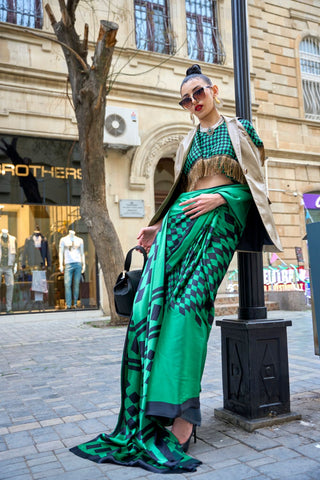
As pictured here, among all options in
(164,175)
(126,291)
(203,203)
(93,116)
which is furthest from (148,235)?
(164,175)

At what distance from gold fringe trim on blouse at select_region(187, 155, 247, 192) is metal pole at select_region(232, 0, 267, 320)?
1.80 ft

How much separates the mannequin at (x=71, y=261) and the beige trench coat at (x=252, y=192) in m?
8.61

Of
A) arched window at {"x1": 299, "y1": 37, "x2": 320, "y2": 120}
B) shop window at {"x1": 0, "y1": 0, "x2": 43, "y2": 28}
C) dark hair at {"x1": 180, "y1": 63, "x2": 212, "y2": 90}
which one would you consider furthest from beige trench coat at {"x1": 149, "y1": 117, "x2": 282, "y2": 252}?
arched window at {"x1": 299, "y1": 37, "x2": 320, "y2": 120}

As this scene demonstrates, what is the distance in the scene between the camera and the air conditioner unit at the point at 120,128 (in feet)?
37.8

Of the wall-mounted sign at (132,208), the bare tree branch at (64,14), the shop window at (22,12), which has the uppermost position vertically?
the shop window at (22,12)

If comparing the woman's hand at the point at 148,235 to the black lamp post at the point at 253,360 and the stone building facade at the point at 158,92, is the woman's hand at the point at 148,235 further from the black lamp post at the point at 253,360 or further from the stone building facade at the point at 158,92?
the stone building facade at the point at 158,92

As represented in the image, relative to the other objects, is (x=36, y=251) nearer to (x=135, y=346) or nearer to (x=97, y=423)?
(x=97, y=423)

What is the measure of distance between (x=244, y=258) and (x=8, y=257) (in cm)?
891

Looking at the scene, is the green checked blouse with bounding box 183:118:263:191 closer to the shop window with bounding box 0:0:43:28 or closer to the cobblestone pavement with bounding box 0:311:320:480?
the cobblestone pavement with bounding box 0:311:320:480

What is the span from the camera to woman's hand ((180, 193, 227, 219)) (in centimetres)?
264

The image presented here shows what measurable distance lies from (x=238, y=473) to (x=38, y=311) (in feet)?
31.0

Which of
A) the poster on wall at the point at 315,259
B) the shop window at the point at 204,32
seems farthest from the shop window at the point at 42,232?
the poster on wall at the point at 315,259

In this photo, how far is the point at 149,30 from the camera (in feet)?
42.1

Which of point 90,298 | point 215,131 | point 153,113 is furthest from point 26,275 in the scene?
point 215,131
